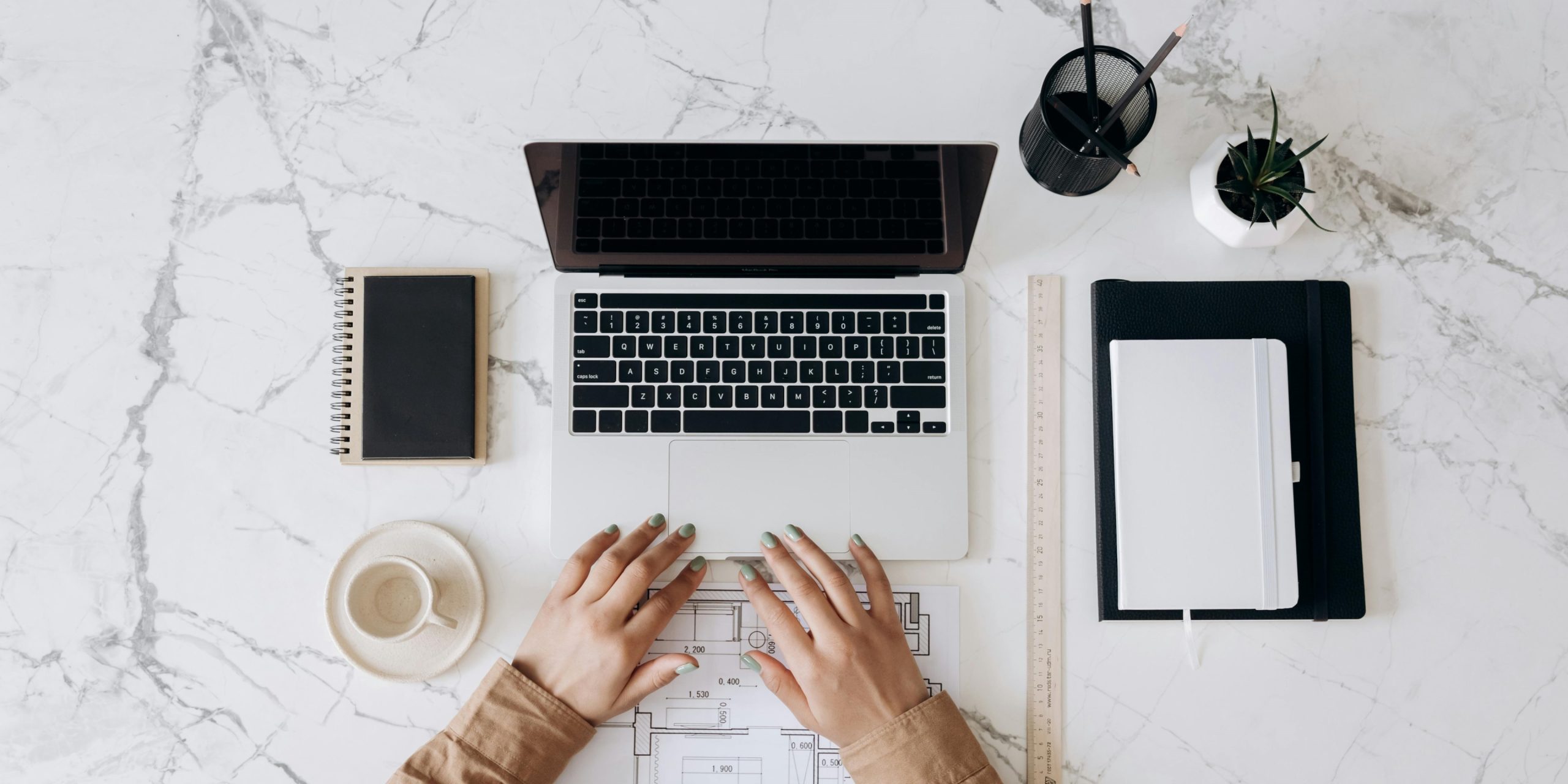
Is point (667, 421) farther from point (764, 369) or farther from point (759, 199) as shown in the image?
point (759, 199)

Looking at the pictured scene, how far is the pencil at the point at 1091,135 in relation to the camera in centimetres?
77

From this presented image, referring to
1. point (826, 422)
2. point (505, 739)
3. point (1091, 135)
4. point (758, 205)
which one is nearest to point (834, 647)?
point (826, 422)

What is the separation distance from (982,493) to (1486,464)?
0.57m

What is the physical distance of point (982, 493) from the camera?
2.96 ft

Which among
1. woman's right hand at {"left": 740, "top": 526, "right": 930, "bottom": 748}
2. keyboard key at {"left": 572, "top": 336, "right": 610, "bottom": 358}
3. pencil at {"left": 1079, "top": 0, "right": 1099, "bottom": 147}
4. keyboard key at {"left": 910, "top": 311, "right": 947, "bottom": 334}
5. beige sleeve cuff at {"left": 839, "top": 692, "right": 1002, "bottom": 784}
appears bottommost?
beige sleeve cuff at {"left": 839, "top": 692, "right": 1002, "bottom": 784}

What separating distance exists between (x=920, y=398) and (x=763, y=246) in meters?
0.23

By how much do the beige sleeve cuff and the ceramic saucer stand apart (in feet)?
1.39

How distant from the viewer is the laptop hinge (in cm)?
87

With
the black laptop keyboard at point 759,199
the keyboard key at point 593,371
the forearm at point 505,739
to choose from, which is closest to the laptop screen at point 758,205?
the black laptop keyboard at point 759,199

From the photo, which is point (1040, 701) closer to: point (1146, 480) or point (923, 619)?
point (923, 619)

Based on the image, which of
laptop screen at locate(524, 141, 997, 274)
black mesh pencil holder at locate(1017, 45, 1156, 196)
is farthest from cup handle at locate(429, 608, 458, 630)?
black mesh pencil holder at locate(1017, 45, 1156, 196)

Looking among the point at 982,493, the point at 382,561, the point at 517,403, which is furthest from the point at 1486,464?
the point at 382,561

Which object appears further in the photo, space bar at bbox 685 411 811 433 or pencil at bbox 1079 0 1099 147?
space bar at bbox 685 411 811 433

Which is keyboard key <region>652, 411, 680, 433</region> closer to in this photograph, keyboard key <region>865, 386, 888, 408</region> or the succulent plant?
keyboard key <region>865, 386, 888, 408</region>
